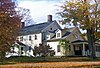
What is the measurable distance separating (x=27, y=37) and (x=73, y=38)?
42.7ft

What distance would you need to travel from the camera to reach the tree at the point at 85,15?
141ft

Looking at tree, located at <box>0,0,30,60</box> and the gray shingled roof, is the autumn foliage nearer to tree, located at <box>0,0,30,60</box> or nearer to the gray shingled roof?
tree, located at <box>0,0,30,60</box>

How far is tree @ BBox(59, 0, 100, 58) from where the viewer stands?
141ft

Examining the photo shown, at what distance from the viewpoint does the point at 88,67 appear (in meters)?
22.7

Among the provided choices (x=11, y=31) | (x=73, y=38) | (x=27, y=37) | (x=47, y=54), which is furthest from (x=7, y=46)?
(x=27, y=37)

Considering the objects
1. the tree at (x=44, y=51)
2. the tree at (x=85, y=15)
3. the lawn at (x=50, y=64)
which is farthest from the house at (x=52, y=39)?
the lawn at (x=50, y=64)

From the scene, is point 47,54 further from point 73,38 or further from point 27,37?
point 27,37

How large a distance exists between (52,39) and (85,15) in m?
17.3

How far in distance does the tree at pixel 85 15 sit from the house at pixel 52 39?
7155 millimetres


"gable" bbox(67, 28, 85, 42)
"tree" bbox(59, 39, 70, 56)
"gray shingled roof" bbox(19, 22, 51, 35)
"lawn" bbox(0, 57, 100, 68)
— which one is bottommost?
"lawn" bbox(0, 57, 100, 68)

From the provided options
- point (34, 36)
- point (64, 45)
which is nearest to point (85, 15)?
point (64, 45)

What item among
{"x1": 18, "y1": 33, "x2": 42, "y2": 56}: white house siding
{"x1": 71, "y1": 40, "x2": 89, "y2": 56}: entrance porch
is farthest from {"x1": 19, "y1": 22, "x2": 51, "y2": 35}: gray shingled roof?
{"x1": 71, "y1": 40, "x2": 89, "y2": 56}: entrance porch

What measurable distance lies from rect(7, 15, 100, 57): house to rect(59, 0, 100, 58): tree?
716 centimetres

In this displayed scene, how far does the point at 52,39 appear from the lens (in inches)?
2324
